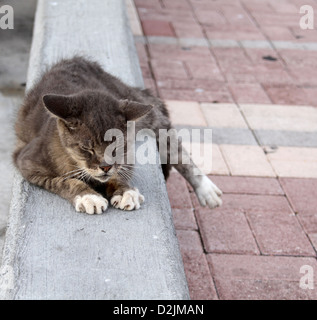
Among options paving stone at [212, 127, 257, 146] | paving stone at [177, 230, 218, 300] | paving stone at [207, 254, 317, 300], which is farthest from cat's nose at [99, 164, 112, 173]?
paving stone at [212, 127, 257, 146]

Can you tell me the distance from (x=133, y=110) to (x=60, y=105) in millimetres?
379

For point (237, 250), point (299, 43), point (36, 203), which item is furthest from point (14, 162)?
point (299, 43)

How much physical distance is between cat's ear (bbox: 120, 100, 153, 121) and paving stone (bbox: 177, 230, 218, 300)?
3.41 feet

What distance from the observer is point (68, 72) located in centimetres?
363

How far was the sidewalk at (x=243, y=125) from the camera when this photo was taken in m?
3.52

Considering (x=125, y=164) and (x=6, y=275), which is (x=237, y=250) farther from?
(x=6, y=275)

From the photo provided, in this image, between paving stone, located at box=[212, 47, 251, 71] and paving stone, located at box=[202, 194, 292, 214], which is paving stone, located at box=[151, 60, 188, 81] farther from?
paving stone, located at box=[202, 194, 292, 214]

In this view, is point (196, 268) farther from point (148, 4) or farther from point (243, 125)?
point (148, 4)

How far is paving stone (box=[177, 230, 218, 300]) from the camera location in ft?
10.6

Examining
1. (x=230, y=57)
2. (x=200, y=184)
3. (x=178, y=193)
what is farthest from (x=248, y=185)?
(x=230, y=57)

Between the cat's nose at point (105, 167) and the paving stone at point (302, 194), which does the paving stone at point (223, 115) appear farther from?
the cat's nose at point (105, 167)

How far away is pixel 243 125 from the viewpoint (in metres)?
5.15

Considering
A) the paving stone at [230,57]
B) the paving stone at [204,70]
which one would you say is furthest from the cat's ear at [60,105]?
the paving stone at [230,57]

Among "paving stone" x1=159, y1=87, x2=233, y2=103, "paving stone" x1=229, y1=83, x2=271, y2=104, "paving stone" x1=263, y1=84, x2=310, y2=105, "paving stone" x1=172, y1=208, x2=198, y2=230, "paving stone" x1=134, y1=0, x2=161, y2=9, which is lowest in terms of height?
"paving stone" x1=134, y1=0, x2=161, y2=9
